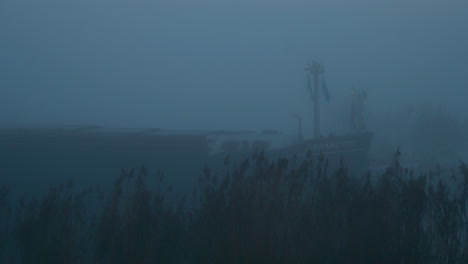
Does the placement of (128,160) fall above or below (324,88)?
A: below

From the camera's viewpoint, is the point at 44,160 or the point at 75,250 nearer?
the point at 75,250

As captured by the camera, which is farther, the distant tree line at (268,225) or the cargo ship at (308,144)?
the cargo ship at (308,144)

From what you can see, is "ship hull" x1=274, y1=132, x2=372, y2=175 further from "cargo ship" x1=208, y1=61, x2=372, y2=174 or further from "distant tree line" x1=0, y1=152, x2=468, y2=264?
"distant tree line" x1=0, y1=152, x2=468, y2=264

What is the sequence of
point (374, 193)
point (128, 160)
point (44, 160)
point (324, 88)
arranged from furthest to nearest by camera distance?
point (324, 88)
point (128, 160)
point (44, 160)
point (374, 193)

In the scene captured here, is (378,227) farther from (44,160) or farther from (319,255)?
(44,160)

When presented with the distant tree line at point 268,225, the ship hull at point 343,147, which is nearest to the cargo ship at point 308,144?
the ship hull at point 343,147

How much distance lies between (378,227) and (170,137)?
17993mm

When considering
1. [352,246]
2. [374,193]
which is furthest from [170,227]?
[374,193]

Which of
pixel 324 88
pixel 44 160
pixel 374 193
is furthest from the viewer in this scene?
pixel 324 88

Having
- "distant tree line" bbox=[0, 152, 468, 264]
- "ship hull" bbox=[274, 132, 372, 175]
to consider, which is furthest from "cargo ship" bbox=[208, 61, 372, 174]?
"distant tree line" bbox=[0, 152, 468, 264]

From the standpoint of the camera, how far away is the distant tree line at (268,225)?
17.2ft

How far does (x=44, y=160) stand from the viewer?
20547 millimetres

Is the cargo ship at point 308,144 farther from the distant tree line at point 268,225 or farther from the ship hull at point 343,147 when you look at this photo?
the distant tree line at point 268,225

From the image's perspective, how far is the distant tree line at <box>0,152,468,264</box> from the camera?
525cm
